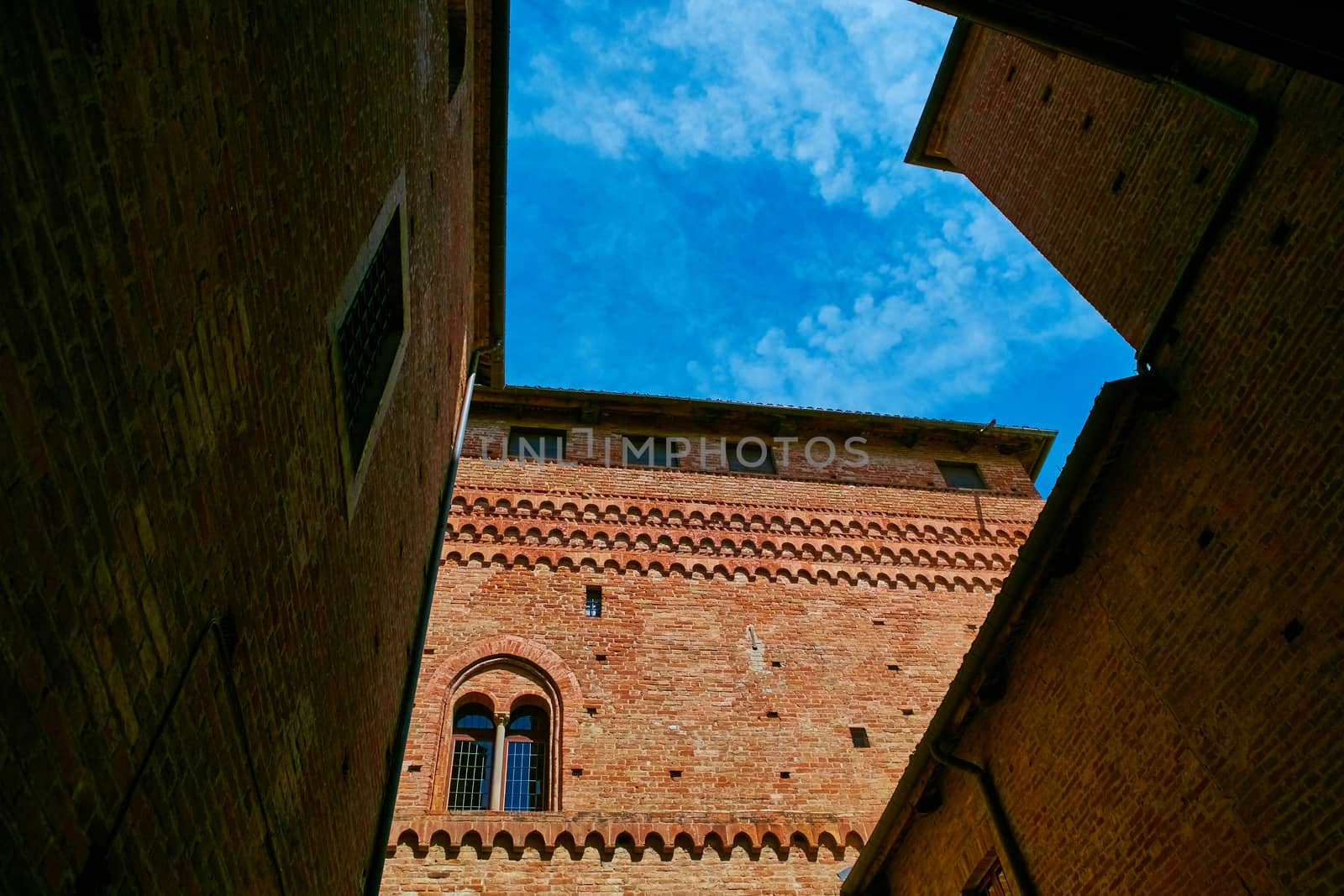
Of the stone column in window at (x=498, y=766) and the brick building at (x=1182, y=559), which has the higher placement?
the stone column in window at (x=498, y=766)

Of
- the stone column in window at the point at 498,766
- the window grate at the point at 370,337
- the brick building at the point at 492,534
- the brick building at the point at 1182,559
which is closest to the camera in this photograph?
the brick building at the point at 492,534

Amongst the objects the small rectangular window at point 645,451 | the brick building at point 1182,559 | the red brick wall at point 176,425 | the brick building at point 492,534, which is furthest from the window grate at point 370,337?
the small rectangular window at point 645,451

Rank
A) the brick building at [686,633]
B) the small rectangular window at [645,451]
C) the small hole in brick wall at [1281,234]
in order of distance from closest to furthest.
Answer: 1. the small hole in brick wall at [1281,234]
2. the brick building at [686,633]
3. the small rectangular window at [645,451]

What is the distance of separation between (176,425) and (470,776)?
8606mm

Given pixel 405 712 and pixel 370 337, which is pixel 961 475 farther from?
pixel 370 337

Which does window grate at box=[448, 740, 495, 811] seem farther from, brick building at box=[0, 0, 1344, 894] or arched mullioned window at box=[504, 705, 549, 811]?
arched mullioned window at box=[504, 705, 549, 811]

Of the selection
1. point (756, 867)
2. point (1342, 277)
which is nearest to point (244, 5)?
point (1342, 277)

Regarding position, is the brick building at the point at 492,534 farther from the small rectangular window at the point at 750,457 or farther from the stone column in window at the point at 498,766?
the small rectangular window at the point at 750,457

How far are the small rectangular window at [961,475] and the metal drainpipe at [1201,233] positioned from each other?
9.38m

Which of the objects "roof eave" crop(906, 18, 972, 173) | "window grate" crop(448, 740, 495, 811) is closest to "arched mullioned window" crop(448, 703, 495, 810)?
"window grate" crop(448, 740, 495, 811)

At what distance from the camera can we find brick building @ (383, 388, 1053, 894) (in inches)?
376

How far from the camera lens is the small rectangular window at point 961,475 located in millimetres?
15613

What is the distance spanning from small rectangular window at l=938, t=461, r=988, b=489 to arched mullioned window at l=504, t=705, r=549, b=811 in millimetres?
8389

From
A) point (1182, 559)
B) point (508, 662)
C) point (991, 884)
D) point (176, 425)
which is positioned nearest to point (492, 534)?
→ point (508, 662)
